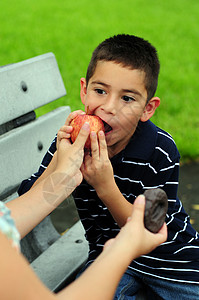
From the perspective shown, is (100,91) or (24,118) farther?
(24,118)

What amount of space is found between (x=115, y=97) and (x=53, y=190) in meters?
0.53

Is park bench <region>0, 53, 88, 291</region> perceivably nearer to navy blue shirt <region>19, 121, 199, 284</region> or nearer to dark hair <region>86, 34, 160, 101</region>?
navy blue shirt <region>19, 121, 199, 284</region>

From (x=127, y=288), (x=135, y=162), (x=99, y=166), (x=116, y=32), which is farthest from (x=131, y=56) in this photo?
(x=116, y=32)

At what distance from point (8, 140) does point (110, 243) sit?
1052 millimetres

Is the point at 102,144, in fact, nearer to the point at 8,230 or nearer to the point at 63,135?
the point at 63,135

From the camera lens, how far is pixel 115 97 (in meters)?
2.00

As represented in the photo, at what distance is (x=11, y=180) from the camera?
2260 millimetres

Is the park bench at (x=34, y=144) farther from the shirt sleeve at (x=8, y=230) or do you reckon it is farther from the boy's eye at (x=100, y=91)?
the shirt sleeve at (x=8, y=230)

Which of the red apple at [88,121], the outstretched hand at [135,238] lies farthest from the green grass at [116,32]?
the outstretched hand at [135,238]

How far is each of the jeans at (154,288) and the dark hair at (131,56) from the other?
2.72ft

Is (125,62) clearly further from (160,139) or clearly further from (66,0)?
(66,0)

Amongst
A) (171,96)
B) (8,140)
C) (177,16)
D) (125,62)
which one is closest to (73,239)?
(8,140)

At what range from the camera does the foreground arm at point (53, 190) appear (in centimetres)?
164

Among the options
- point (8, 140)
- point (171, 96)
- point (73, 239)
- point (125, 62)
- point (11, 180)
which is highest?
point (125, 62)
